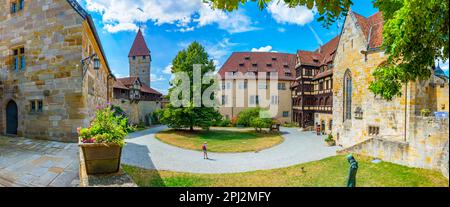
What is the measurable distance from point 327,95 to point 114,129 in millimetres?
18016

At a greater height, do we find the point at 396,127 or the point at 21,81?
the point at 21,81

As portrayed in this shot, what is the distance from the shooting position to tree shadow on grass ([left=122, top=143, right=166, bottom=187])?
5.08 metres

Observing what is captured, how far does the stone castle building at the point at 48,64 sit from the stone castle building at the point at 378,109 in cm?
921

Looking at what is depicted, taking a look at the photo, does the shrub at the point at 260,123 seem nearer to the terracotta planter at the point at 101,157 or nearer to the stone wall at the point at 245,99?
the stone wall at the point at 245,99

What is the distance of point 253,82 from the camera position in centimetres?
1305

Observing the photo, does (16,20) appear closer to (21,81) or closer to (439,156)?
(21,81)

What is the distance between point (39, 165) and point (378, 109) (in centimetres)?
1328

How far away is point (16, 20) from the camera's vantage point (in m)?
6.45

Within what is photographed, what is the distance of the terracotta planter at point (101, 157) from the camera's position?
2166 mm

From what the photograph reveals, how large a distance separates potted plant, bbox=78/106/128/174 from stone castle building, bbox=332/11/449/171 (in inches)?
309

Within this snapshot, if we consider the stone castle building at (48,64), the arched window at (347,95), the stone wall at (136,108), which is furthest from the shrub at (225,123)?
the stone castle building at (48,64)

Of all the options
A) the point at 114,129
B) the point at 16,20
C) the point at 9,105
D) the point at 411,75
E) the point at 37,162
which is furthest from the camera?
the point at 9,105

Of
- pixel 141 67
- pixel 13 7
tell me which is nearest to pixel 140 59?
pixel 141 67
